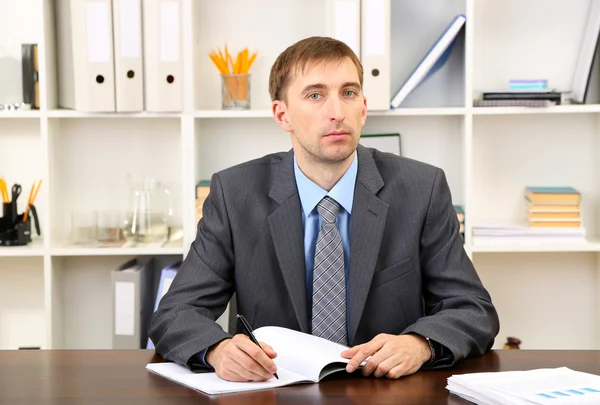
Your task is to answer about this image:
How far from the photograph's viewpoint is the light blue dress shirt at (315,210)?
192 centimetres

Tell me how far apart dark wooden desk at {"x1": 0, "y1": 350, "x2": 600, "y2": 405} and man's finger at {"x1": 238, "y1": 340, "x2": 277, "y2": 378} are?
52 millimetres

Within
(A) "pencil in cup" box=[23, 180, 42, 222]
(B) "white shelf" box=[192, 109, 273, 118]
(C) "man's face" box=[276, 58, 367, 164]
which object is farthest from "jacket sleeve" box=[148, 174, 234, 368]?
(A) "pencil in cup" box=[23, 180, 42, 222]

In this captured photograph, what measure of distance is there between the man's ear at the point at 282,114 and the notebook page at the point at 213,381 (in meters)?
0.70

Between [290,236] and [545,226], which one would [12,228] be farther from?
[545,226]

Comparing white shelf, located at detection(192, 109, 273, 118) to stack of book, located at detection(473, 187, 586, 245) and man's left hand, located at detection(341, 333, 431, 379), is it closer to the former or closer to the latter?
stack of book, located at detection(473, 187, 586, 245)

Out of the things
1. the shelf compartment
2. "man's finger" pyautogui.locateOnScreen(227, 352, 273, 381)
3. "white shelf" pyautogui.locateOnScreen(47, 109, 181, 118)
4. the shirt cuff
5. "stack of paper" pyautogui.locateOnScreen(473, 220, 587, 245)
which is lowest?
the shelf compartment

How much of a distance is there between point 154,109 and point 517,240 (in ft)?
4.24

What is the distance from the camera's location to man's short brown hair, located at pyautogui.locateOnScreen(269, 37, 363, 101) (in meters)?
1.92

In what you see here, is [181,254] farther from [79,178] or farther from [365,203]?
[365,203]

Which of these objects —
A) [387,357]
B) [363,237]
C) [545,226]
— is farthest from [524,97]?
[387,357]

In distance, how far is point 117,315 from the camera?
2.93 m

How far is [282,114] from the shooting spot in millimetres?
2053

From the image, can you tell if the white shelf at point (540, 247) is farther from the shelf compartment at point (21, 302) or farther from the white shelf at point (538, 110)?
the shelf compartment at point (21, 302)

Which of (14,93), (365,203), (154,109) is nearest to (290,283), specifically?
(365,203)
